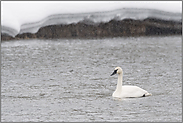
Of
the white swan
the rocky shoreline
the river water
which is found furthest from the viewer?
the rocky shoreline

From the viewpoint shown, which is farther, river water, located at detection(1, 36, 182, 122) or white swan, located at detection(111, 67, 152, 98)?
white swan, located at detection(111, 67, 152, 98)

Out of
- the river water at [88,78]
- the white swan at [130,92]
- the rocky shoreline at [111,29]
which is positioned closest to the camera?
the river water at [88,78]

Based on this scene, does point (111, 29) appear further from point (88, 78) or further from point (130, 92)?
point (130, 92)

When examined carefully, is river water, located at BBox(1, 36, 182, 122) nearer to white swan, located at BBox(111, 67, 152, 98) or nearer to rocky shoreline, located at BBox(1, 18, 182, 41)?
white swan, located at BBox(111, 67, 152, 98)

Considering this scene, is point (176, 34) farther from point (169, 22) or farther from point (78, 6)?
point (78, 6)

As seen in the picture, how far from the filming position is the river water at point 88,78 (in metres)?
9.02

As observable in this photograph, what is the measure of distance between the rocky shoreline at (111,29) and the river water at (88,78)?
1.44ft

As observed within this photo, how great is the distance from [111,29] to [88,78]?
26.3 feet

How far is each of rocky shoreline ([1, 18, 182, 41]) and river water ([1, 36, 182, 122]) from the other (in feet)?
1.44

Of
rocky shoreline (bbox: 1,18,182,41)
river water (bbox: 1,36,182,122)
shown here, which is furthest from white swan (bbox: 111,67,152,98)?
rocky shoreline (bbox: 1,18,182,41)

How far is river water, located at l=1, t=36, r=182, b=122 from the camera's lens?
9016 mm

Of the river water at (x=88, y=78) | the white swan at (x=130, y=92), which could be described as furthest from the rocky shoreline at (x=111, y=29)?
the white swan at (x=130, y=92)

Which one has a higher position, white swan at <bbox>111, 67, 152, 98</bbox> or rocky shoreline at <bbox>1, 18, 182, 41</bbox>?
rocky shoreline at <bbox>1, 18, 182, 41</bbox>

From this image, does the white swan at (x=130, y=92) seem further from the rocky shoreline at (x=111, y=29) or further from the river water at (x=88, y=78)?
the rocky shoreline at (x=111, y=29)
